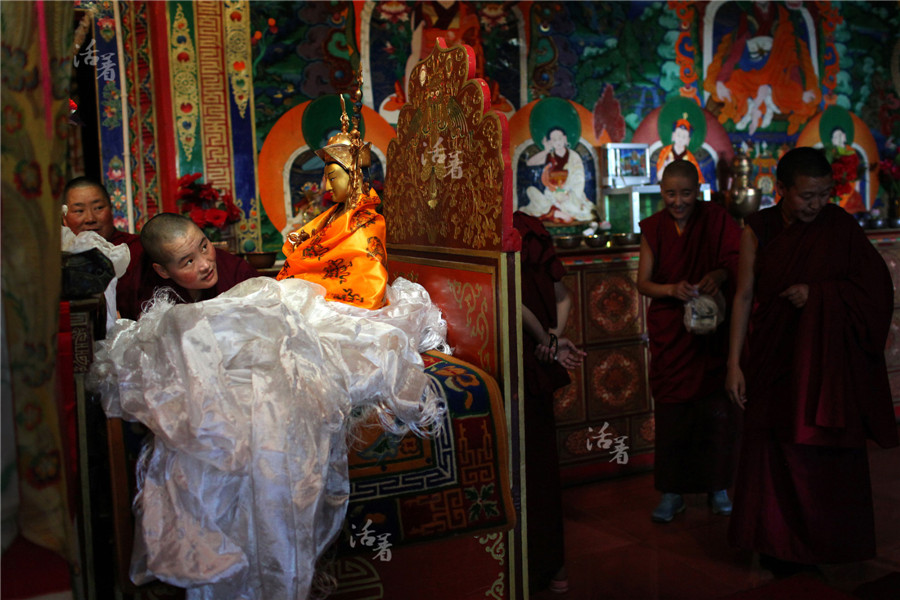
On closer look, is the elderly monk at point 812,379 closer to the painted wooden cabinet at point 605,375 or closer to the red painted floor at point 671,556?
the red painted floor at point 671,556

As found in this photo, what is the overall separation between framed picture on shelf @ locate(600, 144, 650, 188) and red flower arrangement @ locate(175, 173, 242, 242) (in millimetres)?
2420

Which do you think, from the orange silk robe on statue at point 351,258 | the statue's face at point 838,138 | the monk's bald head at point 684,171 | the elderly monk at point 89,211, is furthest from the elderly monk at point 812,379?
Answer: the statue's face at point 838,138

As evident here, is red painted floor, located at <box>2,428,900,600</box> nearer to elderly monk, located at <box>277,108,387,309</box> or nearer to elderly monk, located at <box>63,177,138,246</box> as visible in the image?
elderly monk, located at <box>277,108,387,309</box>

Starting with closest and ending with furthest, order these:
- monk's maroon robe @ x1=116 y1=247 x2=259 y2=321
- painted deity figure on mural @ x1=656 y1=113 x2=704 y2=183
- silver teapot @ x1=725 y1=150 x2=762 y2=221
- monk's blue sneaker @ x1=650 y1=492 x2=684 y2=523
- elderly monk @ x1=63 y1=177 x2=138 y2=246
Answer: monk's maroon robe @ x1=116 y1=247 x2=259 y2=321
elderly monk @ x1=63 y1=177 x2=138 y2=246
monk's blue sneaker @ x1=650 y1=492 x2=684 y2=523
silver teapot @ x1=725 y1=150 x2=762 y2=221
painted deity figure on mural @ x1=656 y1=113 x2=704 y2=183

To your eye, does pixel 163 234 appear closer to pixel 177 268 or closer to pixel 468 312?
pixel 177 268

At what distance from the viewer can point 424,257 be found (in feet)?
8.93

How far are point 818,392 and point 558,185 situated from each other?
2.45 meters

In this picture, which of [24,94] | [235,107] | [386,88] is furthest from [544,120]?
[24,94]

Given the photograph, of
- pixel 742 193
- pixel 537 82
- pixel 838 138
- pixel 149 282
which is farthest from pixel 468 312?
pixel 838 138

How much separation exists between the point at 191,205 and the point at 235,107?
1.97 feet

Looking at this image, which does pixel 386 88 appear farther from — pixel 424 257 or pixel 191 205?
pixel 424 257

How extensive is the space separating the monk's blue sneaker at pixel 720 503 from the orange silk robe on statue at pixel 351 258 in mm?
2185

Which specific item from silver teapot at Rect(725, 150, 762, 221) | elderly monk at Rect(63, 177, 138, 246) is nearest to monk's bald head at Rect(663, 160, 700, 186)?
silver teapot at Rect(725, 150, 762, 221)

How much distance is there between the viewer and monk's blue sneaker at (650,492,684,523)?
3.45 meters
